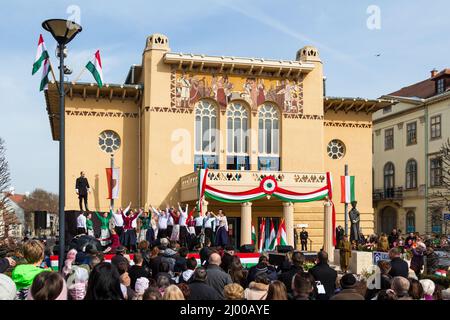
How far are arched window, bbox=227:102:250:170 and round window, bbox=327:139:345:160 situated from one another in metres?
6.33

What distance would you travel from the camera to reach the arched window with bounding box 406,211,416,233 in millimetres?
49269

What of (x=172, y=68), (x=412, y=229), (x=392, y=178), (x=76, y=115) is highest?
(x=172, y=68)

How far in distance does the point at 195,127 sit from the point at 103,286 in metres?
29.6

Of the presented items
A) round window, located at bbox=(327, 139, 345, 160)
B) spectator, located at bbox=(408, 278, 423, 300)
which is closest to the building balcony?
round window, located at bbox=(327, 139, 345, 160)

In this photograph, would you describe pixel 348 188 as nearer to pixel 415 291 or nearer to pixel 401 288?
pixel 415 291

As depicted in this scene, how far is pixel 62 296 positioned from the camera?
5.96 meters

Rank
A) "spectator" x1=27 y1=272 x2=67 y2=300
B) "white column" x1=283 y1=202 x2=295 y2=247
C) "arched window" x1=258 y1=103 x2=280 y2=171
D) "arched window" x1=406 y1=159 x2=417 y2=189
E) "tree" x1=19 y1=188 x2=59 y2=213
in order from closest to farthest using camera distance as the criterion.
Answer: "spectator" x1=27 y1=272 x2=67 y2=300, "white column" x1=283 y1=202 x2=295 y2=247, "arched window" x1=258 y1=103 x2=280 y2=171, "arched window" x1=406 y1=159 x2=417 y2=189, "tree" x1=19 y1=188 x2=59 y2=213

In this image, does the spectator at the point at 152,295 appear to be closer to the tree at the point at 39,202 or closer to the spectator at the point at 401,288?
the spectator at the point at 401,288

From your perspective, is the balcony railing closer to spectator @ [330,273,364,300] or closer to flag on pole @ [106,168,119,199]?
flag on pole @ [106,168,119,199]

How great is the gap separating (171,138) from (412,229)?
2427 cm

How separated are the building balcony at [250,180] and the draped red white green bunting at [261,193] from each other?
0.34 meters

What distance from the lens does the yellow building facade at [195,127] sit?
35.2 metres
